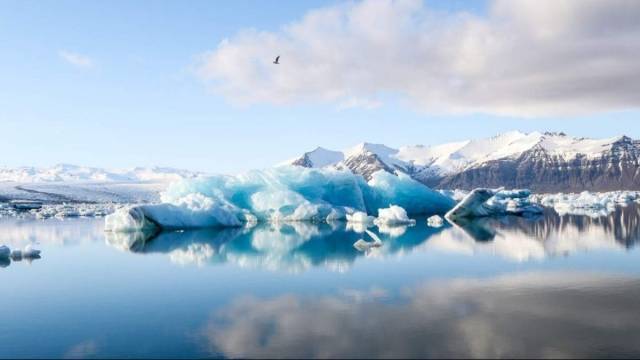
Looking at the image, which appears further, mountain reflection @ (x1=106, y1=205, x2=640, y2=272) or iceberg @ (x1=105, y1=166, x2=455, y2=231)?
iceberg @ (x1=105, y1=166, x2=455, y2=231)

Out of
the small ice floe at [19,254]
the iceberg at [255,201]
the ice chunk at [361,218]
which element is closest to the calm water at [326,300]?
the small ice floe at [19,254]

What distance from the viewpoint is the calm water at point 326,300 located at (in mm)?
8664

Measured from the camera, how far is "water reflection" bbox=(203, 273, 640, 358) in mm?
8312

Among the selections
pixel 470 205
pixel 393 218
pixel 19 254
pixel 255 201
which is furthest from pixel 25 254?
pixel 470 205

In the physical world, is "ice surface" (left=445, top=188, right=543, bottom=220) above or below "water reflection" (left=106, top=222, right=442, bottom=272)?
above

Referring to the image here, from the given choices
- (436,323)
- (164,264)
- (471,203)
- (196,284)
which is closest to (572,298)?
(436,323)

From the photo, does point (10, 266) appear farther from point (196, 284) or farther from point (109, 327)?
point (109, 327)

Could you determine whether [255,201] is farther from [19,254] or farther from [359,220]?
[19,254]

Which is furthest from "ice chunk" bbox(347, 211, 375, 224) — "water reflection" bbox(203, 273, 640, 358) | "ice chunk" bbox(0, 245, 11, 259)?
"water reflection" bbox(203, 273, 640, 358)

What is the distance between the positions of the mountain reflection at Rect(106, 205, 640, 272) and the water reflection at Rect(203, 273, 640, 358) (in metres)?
4.71

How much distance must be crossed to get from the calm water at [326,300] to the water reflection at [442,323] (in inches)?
1.1

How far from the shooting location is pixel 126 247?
23.2 meters

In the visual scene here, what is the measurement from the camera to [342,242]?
2347 cm

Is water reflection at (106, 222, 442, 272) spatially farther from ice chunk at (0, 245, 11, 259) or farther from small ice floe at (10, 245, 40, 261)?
ice chunk at (0, 245, 11, 259)
